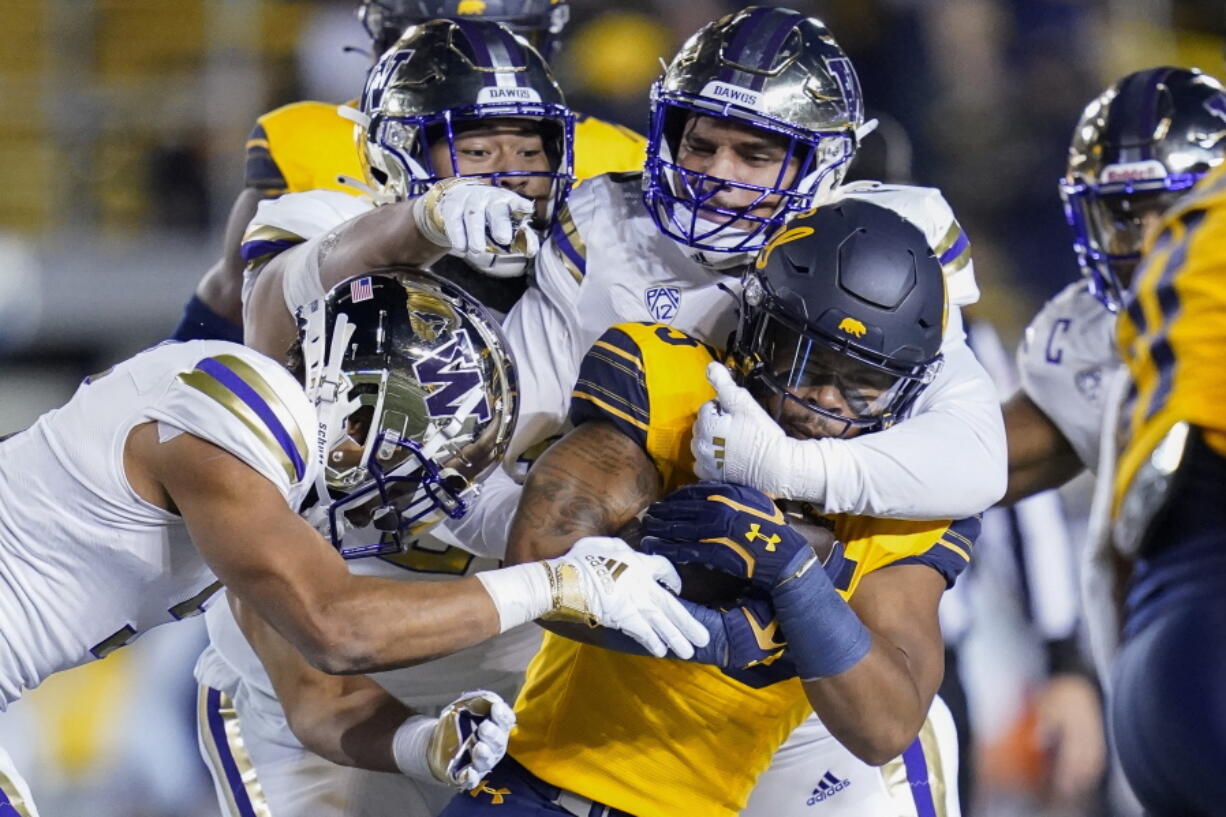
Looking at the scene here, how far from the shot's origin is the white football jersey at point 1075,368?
394cm

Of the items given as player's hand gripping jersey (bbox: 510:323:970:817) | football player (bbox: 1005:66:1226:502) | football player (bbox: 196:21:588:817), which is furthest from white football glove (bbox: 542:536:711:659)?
football player (bbox: 1005:66:1226:502)

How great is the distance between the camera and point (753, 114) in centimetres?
289

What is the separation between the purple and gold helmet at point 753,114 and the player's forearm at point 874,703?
809mm

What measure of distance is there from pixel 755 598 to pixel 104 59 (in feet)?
17.9

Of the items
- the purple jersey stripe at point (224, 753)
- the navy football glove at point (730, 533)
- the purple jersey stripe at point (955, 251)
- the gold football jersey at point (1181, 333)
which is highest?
the gold football jersey at point (1181, 333)

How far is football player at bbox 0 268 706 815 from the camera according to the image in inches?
90.0

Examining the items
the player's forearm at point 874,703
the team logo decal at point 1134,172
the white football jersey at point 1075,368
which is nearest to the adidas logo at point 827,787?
the player's forearm at point 874,703

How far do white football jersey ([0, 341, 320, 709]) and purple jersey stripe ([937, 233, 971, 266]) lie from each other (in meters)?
1.19

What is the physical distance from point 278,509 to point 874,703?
846 millimetres

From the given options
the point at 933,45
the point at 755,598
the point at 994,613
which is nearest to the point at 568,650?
the point at 755,598

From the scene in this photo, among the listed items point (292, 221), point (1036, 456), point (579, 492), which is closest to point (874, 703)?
point (579, 492)

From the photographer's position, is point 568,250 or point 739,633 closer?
point 739,633

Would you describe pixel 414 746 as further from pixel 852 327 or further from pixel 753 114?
pixel 753 114

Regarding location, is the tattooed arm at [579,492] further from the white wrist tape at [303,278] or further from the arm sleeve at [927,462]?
the white wrist tape at [303,278]
